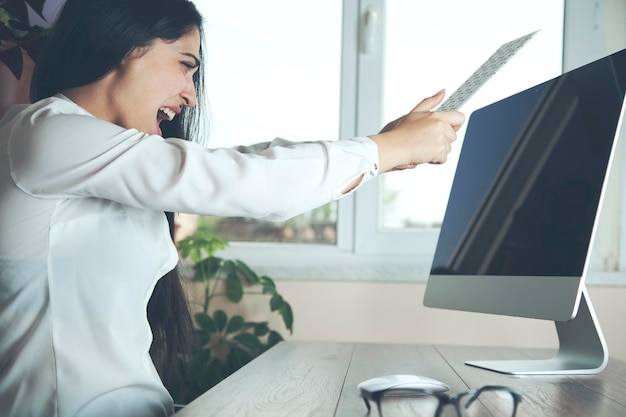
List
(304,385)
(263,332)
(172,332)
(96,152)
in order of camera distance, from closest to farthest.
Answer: (96,152), (304,385), (172,332), (263,332)

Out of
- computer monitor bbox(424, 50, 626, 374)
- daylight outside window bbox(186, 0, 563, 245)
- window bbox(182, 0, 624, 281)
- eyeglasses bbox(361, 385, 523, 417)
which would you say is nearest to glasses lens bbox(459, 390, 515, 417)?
eyeglasses bbox(361, 385, 523, 417)

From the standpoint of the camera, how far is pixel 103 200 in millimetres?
988

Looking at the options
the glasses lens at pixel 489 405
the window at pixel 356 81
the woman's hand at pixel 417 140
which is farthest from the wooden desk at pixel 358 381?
the window at pixel 356 81

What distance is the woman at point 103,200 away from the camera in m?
0.86

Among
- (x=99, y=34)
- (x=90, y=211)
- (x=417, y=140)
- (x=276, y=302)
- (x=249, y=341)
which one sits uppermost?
(x=99, y=34)

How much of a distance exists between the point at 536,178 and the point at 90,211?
69 cm

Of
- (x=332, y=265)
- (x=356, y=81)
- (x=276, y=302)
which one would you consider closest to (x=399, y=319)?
(x=332, y=265)

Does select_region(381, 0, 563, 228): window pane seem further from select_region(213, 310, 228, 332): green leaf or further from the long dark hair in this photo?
the long dark hair

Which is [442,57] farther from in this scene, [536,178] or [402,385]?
[402,385]

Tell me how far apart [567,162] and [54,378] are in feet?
2.59

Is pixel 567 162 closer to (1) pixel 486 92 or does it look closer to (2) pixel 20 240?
(2) pixel 20 240

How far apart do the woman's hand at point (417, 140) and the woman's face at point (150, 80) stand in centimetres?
37

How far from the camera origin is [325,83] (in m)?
2.32

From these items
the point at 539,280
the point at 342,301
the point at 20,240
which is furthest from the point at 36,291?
the point at 342,301
